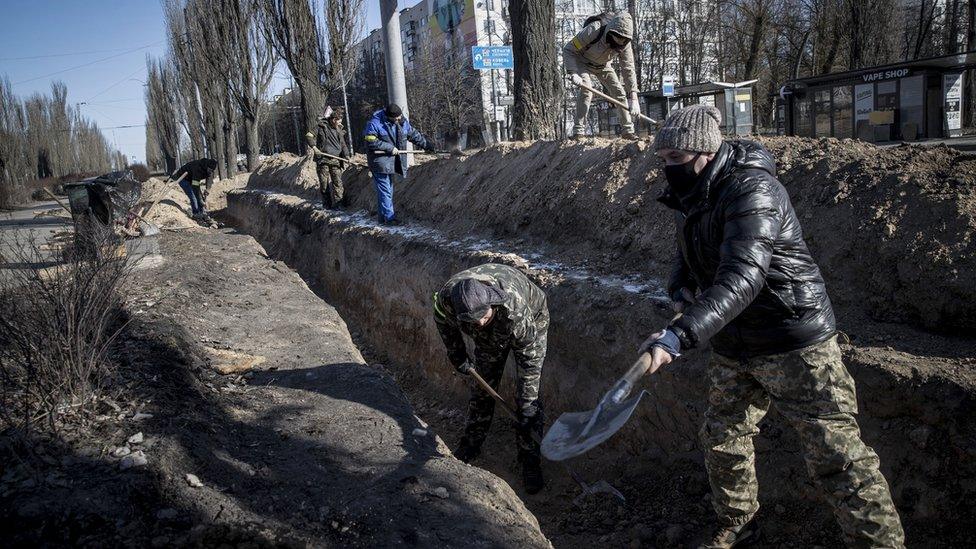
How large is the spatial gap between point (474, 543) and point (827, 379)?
5.34ft

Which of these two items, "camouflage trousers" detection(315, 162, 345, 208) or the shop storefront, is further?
the shop storefront

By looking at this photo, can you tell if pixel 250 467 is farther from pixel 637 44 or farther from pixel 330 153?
pixel 637 44

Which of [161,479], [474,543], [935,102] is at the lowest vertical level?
[474,543]

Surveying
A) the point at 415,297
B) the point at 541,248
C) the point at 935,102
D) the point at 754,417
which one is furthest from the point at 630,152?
the point at 935,102

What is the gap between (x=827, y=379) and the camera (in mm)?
2412

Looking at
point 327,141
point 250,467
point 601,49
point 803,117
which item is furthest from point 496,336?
point 803,117

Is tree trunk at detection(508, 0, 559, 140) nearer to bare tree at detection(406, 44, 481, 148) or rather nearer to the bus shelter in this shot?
the bus shelter

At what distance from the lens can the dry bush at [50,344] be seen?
329cm

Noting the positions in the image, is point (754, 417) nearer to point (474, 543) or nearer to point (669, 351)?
point (669, 351)

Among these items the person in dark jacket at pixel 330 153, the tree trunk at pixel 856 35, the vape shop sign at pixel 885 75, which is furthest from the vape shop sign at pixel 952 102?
the person in dark jacket at pixel 330 153

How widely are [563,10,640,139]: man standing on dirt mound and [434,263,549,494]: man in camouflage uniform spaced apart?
10.9 ft

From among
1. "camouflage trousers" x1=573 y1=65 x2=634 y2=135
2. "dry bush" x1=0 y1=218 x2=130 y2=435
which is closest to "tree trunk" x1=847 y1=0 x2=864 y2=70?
"camouflage trousers" x1=573 y1=65 x2=634 y2=135

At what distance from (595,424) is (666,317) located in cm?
161

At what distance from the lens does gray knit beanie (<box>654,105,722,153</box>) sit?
2.49m
